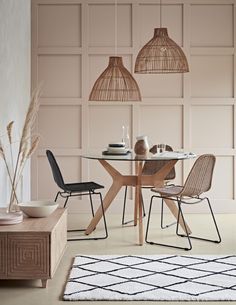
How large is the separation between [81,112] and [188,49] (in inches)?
53.9

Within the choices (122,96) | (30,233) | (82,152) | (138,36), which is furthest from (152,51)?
(30,233)

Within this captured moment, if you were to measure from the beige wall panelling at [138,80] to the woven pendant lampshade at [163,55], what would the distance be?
1.25 m

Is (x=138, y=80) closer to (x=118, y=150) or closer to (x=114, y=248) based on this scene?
(x=118, y=150)

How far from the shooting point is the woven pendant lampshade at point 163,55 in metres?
5.94

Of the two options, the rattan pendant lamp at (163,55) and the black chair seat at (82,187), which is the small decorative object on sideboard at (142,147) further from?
the rattan pendant lamp at (163,55)

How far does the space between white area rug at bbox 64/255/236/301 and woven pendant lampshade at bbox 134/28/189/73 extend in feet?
5.96

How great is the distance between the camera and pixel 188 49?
7227mm

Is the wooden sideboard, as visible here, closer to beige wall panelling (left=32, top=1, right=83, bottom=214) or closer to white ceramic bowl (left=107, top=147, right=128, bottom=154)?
white ceramic bowl (left=107, top=147, right=128, bottom=154)

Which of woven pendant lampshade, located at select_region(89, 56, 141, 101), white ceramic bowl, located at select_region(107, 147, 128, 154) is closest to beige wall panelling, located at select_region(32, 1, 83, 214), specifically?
woven pendant lampshade, located at select_region(89, 56, 141, 101)

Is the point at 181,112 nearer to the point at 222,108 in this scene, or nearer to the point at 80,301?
the point at 222,108

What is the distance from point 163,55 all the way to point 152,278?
2369 millimetres

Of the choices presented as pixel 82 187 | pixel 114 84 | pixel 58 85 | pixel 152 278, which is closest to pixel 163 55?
pixel 114 84

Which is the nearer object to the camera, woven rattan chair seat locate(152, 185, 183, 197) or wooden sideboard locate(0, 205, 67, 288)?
wooden sideboard locate(0, 205, 67, 288)

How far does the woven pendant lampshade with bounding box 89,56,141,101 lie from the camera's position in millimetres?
6180
